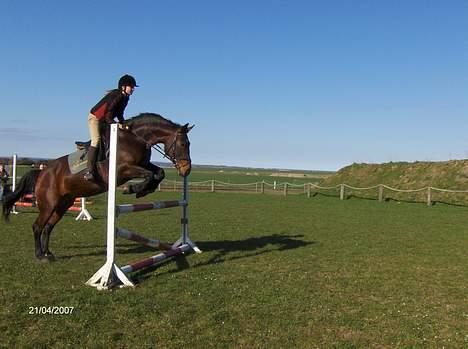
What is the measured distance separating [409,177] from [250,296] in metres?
27.2

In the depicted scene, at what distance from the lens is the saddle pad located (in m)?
7.04

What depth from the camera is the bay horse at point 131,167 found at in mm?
6590

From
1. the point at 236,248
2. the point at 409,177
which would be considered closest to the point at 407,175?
the point at 409,177

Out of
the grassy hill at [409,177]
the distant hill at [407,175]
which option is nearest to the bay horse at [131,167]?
the grassy hill at [409,177]

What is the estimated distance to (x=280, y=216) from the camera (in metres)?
16.9

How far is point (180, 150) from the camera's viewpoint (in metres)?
6.61

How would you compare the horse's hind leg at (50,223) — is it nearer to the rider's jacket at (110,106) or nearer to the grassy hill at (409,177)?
the rider's jacket at (110,106)

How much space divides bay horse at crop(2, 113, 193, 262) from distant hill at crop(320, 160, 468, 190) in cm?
2370

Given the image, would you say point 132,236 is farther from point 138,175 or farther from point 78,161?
point 78,161

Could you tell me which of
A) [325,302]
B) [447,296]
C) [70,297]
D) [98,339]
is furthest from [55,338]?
[447,296]

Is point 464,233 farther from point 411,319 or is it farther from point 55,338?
point 55,338

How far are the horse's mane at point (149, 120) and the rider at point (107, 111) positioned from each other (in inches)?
6.6

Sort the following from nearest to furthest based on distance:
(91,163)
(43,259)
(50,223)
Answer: (91,163) < (43,259) < (50,223)

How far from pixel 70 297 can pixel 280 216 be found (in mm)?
12278
